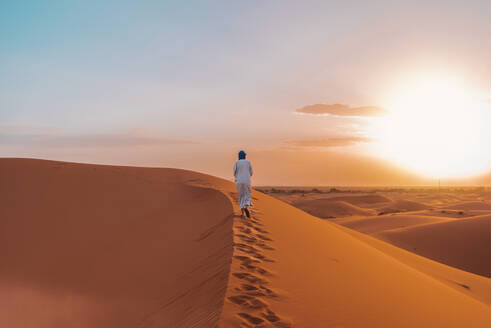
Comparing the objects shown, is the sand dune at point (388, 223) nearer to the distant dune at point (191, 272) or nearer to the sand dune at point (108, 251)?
the distant dune at point (191, 272)

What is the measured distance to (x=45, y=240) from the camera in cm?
866

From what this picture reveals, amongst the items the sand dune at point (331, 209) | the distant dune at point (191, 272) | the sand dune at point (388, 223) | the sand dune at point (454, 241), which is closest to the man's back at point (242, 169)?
the distant dune at point (191, 272)

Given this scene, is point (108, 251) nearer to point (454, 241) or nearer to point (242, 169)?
point (242, 169)

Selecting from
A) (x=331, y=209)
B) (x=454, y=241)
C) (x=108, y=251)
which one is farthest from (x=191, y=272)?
(x=331, y=209)

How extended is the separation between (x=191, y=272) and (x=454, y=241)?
1491 cm

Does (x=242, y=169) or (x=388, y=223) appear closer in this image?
(x=242, y=169)

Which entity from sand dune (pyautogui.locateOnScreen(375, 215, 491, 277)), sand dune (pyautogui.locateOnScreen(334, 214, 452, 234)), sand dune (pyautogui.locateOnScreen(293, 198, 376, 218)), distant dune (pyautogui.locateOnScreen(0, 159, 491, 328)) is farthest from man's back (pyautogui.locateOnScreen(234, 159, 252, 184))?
sand dune (pyautogui.locateOnScreen(293, 198, 376, 218))

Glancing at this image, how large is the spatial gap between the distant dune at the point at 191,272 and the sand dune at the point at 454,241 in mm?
5301

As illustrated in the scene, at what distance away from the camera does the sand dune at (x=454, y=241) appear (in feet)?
46.6

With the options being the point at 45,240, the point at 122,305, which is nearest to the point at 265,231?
the point at 122,305

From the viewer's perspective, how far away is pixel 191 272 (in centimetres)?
560

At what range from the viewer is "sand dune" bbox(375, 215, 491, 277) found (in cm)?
1422

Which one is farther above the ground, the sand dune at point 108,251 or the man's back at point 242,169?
the man's back at point 242,169

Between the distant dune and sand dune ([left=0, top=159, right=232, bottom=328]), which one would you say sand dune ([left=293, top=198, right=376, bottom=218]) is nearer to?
sand dune ([left=0, top=159, right=232, bottom=328])
